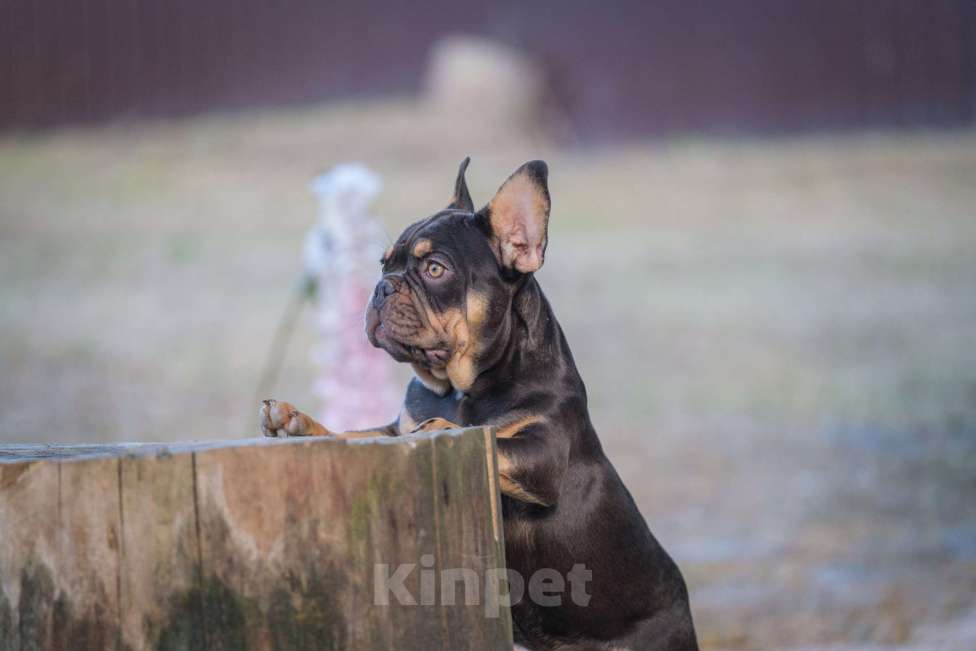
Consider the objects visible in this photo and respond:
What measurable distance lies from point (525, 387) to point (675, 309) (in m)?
5.61

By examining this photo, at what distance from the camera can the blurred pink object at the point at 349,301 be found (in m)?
3.88

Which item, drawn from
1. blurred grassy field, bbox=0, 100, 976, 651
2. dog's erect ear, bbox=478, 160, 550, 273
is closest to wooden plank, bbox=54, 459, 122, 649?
dog's erect ear, bbox=478, 160, 550, 273

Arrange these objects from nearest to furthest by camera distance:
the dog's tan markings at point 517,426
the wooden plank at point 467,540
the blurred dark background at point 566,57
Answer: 1. the wooden plank at point 467,540
2. the dog's tan markings at point 517,426
3. the blurred dark background at point 566,57

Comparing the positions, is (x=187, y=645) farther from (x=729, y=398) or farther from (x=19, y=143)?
(x=729, y=398)

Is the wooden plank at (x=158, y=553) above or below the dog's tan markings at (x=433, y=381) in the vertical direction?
below

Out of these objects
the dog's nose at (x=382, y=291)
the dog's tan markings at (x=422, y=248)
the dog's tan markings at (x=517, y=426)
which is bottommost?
the dog's tan markings at (x=517, y=426)

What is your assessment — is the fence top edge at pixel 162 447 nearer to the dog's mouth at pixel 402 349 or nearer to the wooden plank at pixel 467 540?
the wooden plank at pixel 467 540

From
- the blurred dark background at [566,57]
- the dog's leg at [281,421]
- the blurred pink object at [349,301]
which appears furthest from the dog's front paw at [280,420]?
the blurred dark background at [566,57]

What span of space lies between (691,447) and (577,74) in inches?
96.9

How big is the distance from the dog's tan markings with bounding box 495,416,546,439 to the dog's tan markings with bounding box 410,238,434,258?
0.40m

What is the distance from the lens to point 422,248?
232cm

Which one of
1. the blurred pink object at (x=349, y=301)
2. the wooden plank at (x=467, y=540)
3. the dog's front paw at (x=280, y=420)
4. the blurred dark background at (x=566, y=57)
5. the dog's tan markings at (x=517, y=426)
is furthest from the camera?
the blurred dark background at (x=566, y=57)

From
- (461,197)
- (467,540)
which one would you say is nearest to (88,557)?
(467,540)

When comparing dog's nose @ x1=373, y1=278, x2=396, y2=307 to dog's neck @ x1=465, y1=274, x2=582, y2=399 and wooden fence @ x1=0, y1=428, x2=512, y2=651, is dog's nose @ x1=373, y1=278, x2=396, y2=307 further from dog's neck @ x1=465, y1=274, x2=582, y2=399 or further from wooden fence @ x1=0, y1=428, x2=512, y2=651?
wooden fence @ x1=0, y1=428, x2=512, y2=651
